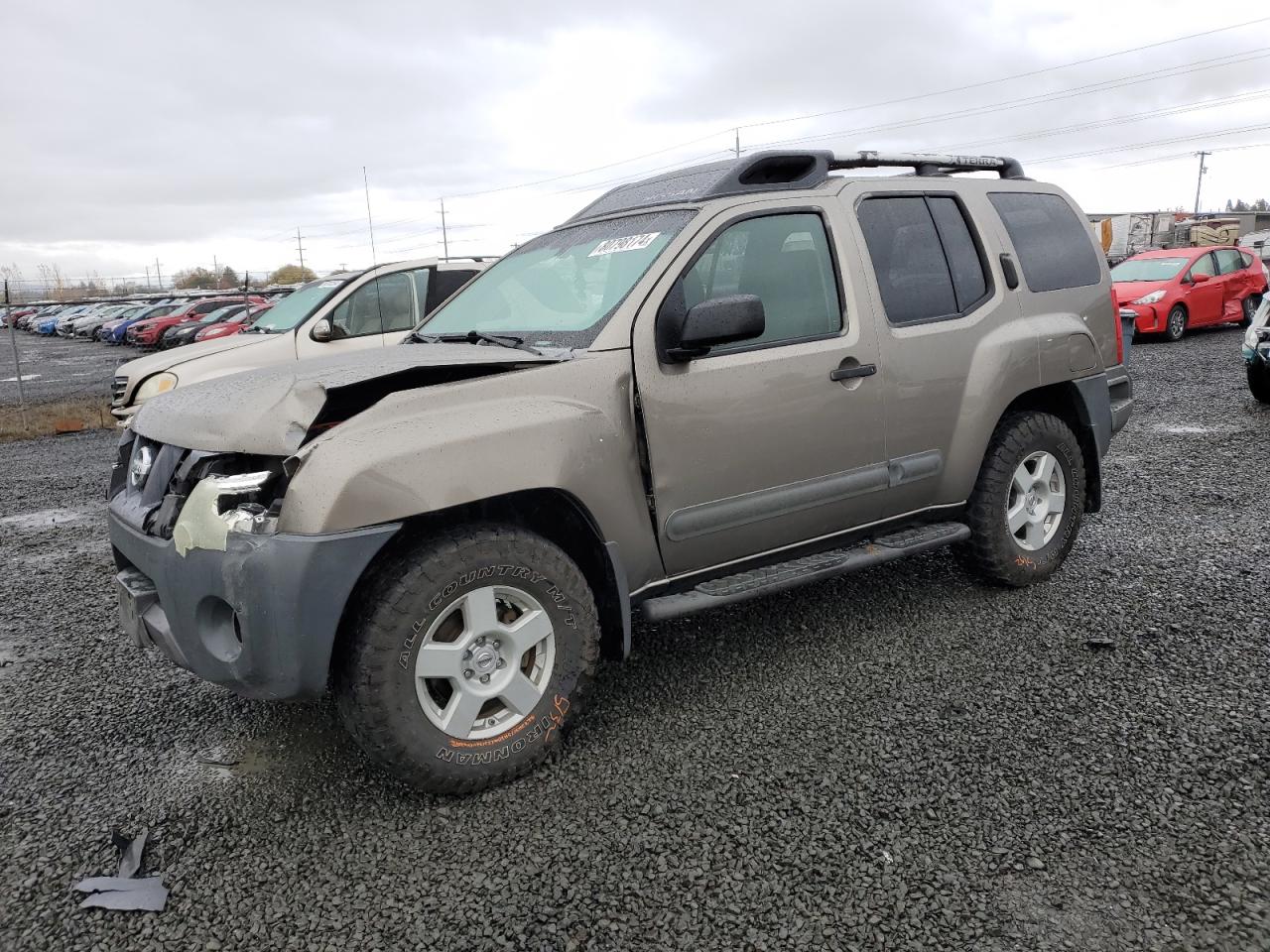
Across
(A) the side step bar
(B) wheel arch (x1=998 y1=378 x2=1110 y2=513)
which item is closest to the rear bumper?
(B) wheel arch (x1=998 y1=378 x2=1110 y2=513)

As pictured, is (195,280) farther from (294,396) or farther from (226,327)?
(294,396)

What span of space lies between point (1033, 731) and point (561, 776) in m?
1.62

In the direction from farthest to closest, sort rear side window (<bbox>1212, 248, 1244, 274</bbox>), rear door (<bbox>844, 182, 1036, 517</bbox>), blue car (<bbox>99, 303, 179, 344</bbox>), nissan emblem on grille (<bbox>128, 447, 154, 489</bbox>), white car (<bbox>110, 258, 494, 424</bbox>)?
blue car (<bbox>99, 303, 179, 344</bbox>), rear side window (<bbox>1212, 248, 1244, 274</bbox>), white car (<bbox>110, 258, 494, 424</bbox>), rear door (<bbox>844, 182, 1036, 517</bbox>), nissan emblem on grille (<bbox>128, 447, 154, 489</bbox>)

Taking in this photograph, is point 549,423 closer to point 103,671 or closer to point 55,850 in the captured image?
point 55,850

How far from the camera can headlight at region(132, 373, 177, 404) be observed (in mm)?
8477

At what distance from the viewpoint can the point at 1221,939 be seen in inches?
85.2

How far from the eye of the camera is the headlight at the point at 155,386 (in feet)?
27.8

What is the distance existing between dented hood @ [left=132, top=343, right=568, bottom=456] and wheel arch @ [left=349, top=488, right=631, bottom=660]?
1.39 ft

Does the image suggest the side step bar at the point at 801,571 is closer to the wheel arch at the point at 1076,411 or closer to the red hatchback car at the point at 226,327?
the wheel arch at the point at 1076,411

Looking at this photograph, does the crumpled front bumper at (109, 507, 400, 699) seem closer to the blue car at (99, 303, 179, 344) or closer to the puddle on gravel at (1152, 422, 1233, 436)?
the puddle on gravel at (1152, 422, 1233, 436)

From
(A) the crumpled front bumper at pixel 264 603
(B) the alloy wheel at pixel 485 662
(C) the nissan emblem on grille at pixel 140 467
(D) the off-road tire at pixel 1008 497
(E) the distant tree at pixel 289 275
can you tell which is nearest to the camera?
(A) the crumpled front bumper at pixel 264 603

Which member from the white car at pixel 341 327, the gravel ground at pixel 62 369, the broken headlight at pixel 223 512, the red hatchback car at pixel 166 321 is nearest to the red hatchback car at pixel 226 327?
the red hatchback car at pixel 166 321

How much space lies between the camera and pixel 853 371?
3637 millimetres

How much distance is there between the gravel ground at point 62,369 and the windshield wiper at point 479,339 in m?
14.3
